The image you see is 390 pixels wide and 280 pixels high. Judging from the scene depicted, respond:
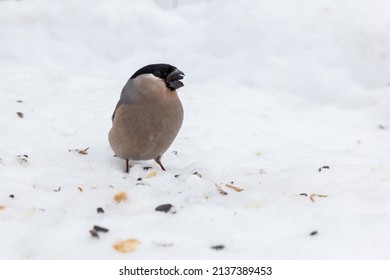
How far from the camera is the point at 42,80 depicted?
6.18 metres

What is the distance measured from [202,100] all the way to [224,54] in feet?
5.14

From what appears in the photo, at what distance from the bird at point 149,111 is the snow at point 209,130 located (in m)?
0.26

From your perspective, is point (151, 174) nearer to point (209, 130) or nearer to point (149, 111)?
point (149, 111)

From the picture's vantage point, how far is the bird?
4098mm

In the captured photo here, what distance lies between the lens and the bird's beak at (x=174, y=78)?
13.4 feet

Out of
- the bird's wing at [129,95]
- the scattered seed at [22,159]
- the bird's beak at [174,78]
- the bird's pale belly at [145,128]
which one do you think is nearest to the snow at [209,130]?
the scattered seed at [22,159]

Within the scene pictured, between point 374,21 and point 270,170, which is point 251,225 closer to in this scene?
point 270,170

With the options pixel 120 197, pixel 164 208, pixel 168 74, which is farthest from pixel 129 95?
pixel 164 208

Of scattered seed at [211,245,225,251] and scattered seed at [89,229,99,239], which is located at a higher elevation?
scattered seed at [89,229,99,239]

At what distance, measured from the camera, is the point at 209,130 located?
5.40 m

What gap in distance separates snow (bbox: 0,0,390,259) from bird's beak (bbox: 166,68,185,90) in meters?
0.67

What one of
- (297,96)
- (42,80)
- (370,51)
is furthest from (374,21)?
(42,80)

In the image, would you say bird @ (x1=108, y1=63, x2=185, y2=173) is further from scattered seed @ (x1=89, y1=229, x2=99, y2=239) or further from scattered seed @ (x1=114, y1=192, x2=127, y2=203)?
scattered seed @ (x1=89, y1=229, x2=99, y2=239)

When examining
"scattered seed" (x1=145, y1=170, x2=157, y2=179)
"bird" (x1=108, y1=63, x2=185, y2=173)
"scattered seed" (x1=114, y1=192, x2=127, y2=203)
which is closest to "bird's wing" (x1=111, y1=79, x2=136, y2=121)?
"bird" (x1=108, y1=63, x2=185, y2=173)
